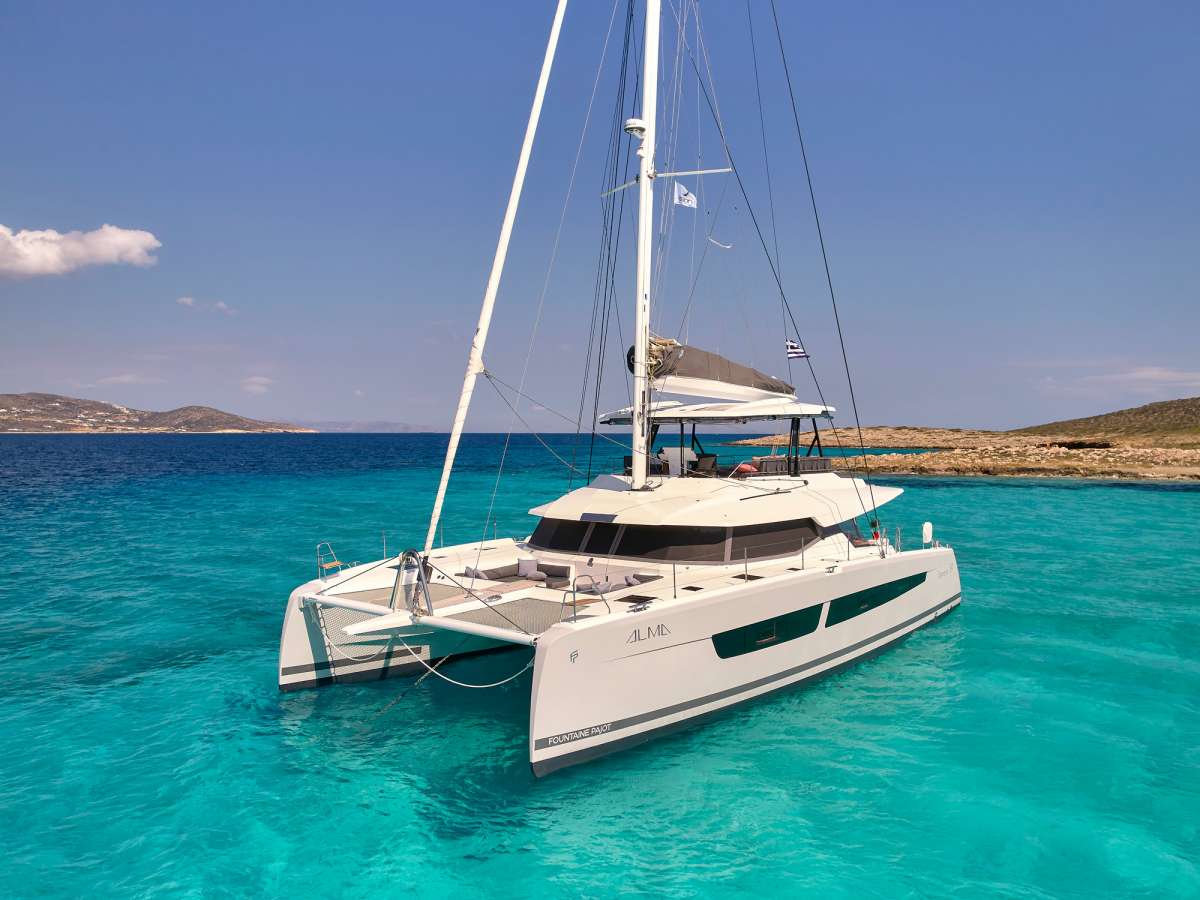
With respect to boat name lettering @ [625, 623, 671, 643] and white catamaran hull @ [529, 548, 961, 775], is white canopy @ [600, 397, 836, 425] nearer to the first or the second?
white catamaran hull @ [529, 548, 961, 775]

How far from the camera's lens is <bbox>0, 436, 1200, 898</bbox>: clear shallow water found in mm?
6109

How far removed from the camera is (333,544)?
2241 centimetres

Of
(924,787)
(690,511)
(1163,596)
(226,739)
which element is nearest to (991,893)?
(924,787)

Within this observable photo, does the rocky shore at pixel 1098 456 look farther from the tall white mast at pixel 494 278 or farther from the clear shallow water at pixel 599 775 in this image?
the tall white mast at pixel 494 278

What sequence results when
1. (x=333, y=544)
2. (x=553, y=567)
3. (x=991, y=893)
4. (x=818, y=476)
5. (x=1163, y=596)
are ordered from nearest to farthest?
(x=991, y=893), (x=553, y=567), (x=818, y=476), (x=1163, y=596), (x=333, y=544)

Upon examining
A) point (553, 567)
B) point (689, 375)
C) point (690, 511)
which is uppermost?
point (689, 375)

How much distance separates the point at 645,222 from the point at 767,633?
21.3 feet

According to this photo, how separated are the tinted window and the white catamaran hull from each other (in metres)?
1.07

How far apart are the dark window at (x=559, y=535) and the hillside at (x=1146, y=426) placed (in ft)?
204

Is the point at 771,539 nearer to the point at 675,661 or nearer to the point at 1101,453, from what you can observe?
the point at 675,661

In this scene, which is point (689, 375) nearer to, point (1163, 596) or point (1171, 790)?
point (1171, 790)

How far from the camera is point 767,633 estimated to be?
8969mm

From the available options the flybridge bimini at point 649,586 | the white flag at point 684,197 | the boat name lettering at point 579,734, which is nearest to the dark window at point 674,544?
the flybridge bimini at point 649,586

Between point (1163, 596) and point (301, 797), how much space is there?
17.8 meters
